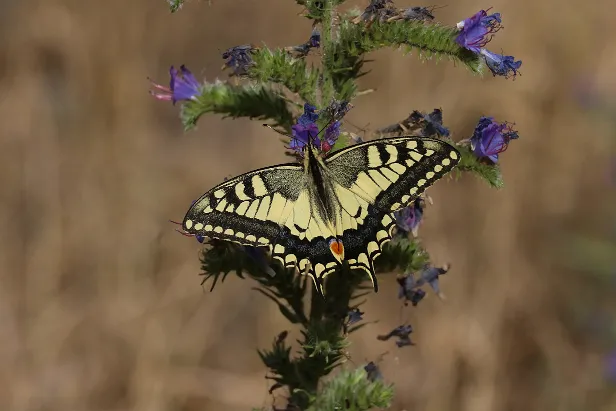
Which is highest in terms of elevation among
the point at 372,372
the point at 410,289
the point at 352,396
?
the point at 410,289

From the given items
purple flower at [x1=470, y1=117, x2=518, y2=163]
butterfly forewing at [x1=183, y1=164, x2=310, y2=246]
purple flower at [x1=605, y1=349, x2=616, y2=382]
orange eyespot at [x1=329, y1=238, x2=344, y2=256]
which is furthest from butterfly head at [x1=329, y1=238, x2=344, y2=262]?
purple flower at [x1=605, y1=349, x2=616, y2=382]

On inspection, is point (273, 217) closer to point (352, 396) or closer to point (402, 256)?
point (402, 256)

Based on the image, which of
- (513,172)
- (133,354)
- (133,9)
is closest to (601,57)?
(513,172)

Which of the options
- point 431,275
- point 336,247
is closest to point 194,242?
point 431,275

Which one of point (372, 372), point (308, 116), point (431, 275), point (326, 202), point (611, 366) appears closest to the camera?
point (308, 116)

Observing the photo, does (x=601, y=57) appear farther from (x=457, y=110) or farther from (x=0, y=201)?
(x=0, y=201)

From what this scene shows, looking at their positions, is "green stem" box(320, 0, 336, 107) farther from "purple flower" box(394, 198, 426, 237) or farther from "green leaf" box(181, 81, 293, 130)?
"purple flower" box(394, 198, 426, 237)
